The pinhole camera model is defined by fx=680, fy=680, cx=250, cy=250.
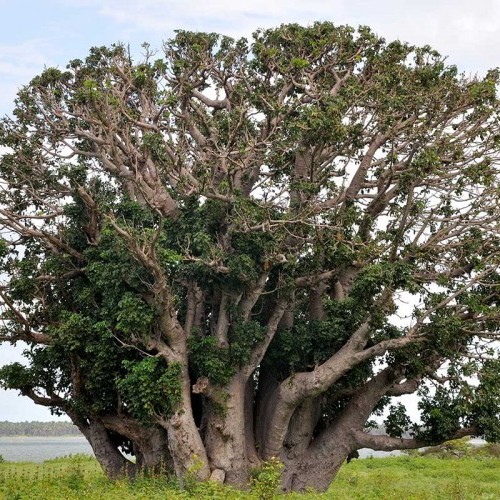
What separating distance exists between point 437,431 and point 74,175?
12665 mm

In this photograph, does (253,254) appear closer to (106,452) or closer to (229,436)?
(229,436)

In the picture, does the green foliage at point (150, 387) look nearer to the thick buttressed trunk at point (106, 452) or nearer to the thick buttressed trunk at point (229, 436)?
the thick buttressed trunk at point (229, 436)

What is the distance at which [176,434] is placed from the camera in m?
18.0

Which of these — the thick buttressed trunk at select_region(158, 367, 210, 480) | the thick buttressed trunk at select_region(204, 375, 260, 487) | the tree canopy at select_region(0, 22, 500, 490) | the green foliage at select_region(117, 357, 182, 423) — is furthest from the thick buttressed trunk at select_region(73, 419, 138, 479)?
the green foliage at select_region(117, 357, 182, 423)

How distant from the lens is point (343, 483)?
27.5 m

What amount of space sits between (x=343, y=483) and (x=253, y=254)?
544 inches

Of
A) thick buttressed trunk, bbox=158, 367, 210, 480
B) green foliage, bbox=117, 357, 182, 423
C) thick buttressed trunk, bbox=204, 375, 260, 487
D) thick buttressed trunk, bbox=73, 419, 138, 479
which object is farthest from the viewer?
thick buttressed trunk, bbox=73, 419, 138, 479

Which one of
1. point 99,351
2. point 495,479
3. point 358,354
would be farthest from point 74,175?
point 495,479

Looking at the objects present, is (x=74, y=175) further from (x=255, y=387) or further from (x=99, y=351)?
(x=255, y=387)

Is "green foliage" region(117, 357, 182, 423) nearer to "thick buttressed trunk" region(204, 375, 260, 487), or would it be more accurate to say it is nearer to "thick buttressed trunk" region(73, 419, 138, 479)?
"thick buttressed trunk" region(204, 375, 260, 487)

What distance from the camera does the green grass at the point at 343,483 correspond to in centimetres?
1459

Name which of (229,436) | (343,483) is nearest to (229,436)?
(229,436)

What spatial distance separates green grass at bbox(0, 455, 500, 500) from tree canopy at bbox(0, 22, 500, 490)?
64.9 inches

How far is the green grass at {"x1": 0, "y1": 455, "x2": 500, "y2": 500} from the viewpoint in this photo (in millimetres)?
14586
